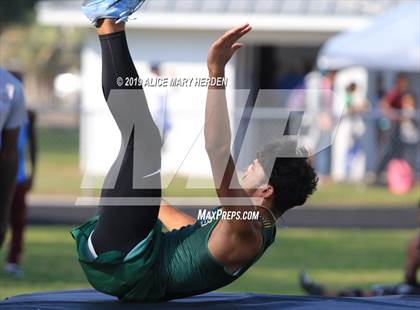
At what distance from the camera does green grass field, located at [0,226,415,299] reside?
9385 millimetres

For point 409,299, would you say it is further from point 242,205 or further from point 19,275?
point 19,275

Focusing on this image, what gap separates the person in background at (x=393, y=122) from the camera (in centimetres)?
1753

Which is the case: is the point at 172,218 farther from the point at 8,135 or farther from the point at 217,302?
the point at 8,135

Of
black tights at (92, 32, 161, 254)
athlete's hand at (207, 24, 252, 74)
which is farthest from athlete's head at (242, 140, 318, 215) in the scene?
athlete's hand at (207, 24, 252, 74)

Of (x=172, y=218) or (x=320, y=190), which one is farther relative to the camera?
(x=320, y=190)

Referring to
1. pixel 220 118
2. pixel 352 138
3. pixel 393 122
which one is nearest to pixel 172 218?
pixel 220 118

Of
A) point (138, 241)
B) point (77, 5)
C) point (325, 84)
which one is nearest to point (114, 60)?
point (138, 241)

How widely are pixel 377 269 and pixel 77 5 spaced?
36.5 ft

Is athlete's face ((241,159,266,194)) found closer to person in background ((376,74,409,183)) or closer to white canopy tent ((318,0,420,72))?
white canopy tent ((318,0,420,72))

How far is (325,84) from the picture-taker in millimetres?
17328

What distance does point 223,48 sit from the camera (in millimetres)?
4355

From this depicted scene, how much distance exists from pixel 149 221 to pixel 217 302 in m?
0.52

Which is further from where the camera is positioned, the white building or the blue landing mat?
the white building

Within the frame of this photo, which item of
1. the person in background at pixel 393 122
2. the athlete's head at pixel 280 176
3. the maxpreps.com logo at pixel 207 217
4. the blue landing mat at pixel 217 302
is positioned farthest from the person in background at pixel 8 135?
the person in background at pixel 393 122
